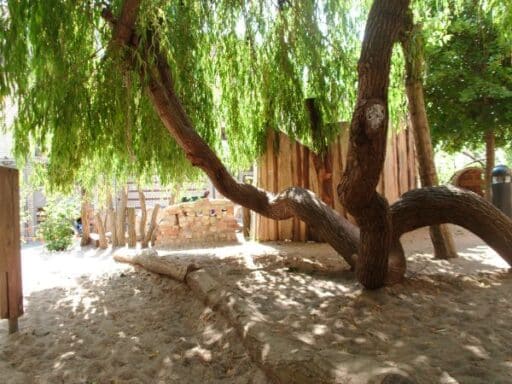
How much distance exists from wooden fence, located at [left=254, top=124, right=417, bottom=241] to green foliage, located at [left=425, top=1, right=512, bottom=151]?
2.08m

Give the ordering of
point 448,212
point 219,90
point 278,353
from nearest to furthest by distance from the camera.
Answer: point 278,353 < point 448,212 < point 219,90

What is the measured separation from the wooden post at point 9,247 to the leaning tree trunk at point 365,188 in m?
1.66

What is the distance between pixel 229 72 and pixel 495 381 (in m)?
4.73

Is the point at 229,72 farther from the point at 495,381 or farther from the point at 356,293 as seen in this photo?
the point at 495,381

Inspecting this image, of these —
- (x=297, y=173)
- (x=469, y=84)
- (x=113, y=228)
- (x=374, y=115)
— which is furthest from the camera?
(x=113, y=228)

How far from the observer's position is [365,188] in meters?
3.03

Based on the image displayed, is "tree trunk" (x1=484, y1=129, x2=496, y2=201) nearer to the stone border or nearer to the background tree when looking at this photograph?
the background tree

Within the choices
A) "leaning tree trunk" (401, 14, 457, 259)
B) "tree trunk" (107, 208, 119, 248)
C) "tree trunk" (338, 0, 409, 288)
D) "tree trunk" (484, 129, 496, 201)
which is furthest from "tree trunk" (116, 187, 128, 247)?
"tree trunk" (484, 129, 496, 201)

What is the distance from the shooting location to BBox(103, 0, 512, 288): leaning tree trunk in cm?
276

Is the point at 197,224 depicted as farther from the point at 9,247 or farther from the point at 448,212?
Answer: the point at 448,212

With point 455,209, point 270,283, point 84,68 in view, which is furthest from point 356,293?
point 84,68

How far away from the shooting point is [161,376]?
258 cm

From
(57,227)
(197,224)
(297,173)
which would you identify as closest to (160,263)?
(297,173)

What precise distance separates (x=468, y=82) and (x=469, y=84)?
80mm
